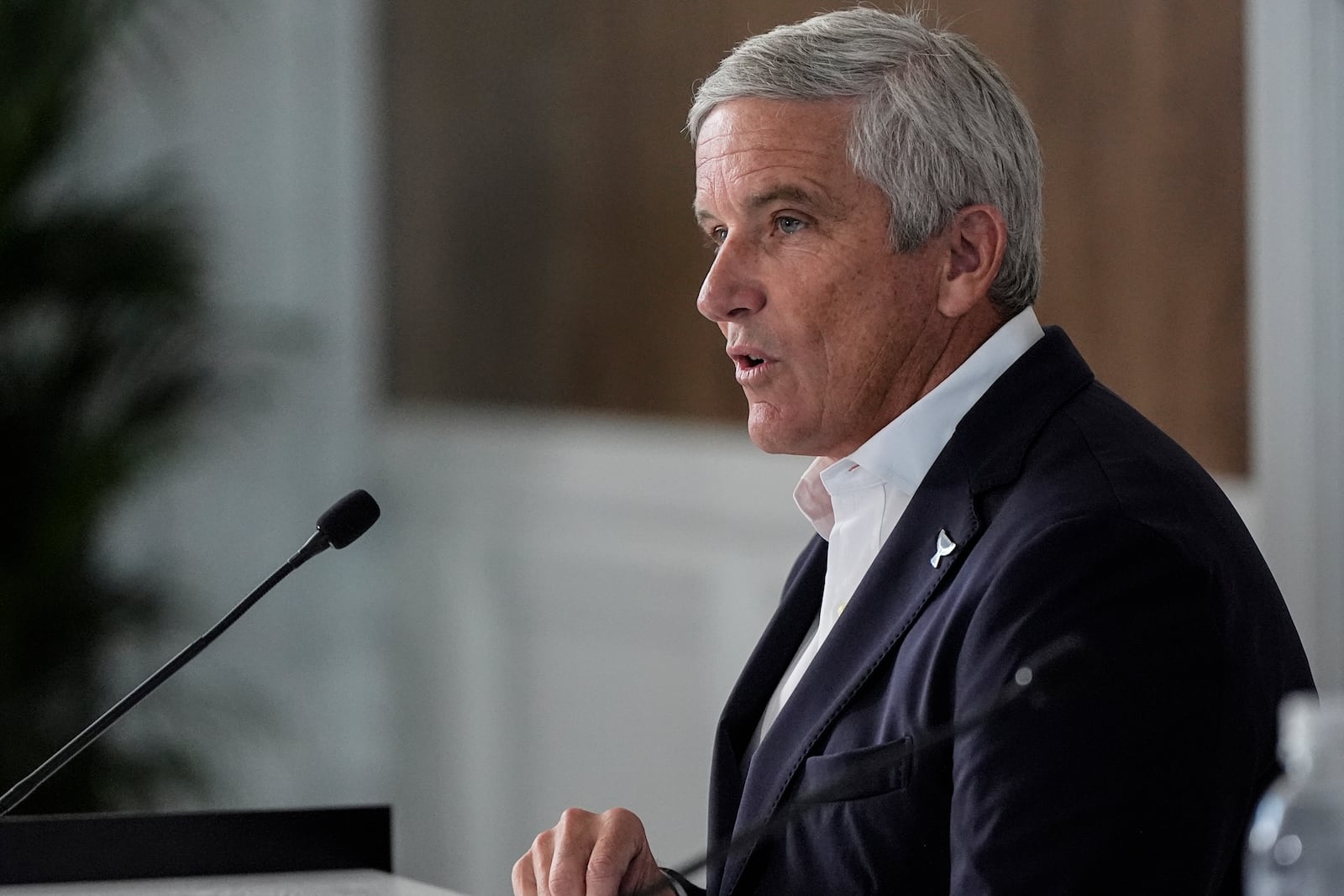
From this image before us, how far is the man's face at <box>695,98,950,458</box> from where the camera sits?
160 centimetres

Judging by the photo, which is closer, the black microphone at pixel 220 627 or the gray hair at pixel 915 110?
the black microphone at pixel 220 627

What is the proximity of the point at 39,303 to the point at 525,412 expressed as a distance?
113cm

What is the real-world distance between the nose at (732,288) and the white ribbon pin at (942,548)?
33 centimetres

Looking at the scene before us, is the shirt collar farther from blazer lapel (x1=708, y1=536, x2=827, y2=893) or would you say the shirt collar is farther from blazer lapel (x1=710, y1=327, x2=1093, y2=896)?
blazer lapel (x1=708, y1=536, x2=827, y2=893)

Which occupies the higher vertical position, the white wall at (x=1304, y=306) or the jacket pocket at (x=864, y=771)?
the white wall at (x=1304, y=306)

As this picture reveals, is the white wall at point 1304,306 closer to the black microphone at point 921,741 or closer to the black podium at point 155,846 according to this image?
the black microphone at point 921,741

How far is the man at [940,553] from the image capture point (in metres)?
1.21

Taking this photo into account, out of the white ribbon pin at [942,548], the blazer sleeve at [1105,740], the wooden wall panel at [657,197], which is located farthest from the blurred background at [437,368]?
the blazer sleeve at [1105,740]

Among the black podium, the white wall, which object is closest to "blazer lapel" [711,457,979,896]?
the black podium

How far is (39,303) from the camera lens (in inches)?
152

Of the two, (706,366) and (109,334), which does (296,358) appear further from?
(706,366)

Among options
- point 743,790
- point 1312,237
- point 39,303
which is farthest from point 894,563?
point 39,303

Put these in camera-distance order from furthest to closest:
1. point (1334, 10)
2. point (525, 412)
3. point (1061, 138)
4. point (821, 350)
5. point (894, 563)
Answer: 1. point (525, 412)
2. point (1061, 138)
3. point (1334, 10)
4. point (821, 350)
5. point (894, 563)

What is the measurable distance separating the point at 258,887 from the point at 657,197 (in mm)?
2535
